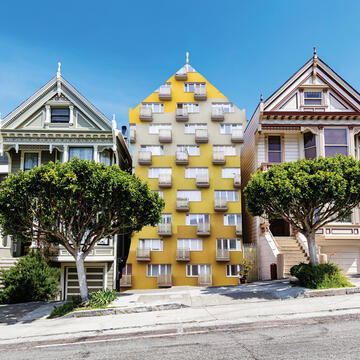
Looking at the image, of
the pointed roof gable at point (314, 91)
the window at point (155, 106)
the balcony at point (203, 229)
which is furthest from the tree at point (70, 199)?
the pointed roof gable at point (314, 91)

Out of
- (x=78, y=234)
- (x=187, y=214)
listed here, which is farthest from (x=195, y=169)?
(x=78, y=234)

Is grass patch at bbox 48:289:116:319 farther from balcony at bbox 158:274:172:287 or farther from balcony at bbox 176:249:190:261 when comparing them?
balcony at bbox 176:249:190:261

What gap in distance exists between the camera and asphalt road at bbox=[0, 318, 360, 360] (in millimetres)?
8812

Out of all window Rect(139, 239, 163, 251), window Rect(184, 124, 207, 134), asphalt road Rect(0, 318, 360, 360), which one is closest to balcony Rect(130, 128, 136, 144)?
window Rect(184, 124, 207, 134)

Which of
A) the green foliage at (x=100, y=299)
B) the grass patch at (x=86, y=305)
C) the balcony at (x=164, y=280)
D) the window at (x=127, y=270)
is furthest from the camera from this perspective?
the window at (x=127, y=270)

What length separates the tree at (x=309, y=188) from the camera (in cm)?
1809

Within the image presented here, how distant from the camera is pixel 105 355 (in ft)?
31.6

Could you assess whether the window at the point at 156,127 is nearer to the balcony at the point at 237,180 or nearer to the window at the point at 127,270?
the balcony at the point at 237,180

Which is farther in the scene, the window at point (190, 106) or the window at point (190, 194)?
the window at point (190, 106)

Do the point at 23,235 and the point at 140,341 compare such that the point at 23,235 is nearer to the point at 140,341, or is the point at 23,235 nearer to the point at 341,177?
the point at 140,341

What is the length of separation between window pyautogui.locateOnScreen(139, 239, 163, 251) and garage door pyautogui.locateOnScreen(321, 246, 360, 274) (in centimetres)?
1270

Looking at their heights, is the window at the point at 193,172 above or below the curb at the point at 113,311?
above

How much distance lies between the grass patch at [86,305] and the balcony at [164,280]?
957 cm

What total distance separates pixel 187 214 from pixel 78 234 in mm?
12369
